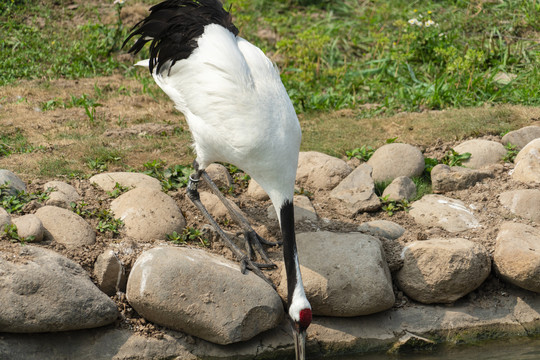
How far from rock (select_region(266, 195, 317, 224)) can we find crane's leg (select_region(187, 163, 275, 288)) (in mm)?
552

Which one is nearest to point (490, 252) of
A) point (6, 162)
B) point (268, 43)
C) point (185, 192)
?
point (185, 192)

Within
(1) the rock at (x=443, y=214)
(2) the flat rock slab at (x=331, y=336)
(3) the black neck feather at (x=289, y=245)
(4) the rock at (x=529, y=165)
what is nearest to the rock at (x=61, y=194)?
(2) the flat rock slab at (x=331, y=336)

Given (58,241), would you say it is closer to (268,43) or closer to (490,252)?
(490,252)

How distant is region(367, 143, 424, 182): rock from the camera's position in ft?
20.5

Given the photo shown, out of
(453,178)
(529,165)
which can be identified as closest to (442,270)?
(453,178)

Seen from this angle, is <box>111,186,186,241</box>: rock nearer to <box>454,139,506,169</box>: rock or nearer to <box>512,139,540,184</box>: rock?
<box>454,139,506,169</box>: rock

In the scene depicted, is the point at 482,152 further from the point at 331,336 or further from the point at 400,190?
the point at 331,336

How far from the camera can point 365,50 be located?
9.81 metres

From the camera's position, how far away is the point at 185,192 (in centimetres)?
587

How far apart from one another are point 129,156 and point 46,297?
249 centimetres

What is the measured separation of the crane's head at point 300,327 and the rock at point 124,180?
1873 millimetres

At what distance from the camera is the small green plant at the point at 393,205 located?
19.1 feet

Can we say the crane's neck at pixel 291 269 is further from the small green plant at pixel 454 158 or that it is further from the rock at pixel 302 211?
the small green plant at pixel 454 158

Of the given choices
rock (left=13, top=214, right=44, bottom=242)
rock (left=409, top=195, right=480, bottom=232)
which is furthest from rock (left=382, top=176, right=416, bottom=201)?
rock (left=13, top=214, right=44, bottom=242)
